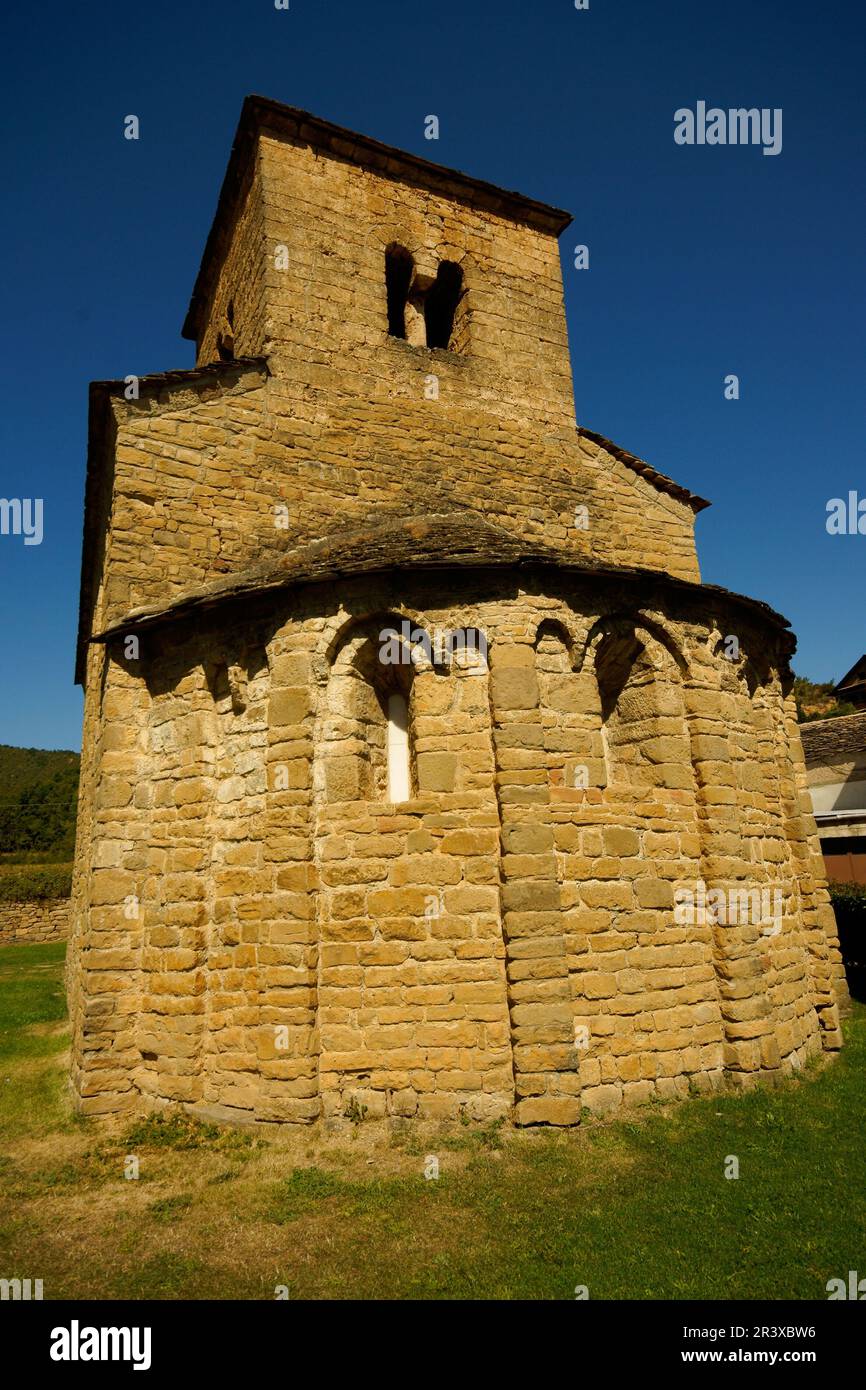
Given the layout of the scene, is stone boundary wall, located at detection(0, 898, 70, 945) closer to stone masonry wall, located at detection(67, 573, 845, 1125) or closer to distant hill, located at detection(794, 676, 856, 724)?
stone masonry wall, located at detection(67, 573, 845, 1125)

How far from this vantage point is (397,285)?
1208 centimetres

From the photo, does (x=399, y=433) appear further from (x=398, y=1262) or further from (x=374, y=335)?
(x=398, y=1262)

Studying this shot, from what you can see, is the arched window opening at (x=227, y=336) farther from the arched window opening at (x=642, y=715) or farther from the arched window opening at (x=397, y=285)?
the arched window opening at (x=642, y=715)

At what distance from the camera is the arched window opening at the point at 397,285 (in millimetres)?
11625

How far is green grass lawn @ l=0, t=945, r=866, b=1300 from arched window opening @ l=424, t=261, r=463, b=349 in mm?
11007

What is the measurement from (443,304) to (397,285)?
0.80 m

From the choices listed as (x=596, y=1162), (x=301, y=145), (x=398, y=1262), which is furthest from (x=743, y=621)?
(x=301, y=145)

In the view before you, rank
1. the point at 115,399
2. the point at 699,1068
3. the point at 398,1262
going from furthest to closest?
the point at 115,399
the point at 699,1068
the point at 398,1262

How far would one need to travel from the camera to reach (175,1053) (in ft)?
22.1

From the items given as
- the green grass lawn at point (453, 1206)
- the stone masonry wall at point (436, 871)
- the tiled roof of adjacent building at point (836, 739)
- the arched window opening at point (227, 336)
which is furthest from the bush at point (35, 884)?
the tiled roof of adjacent building at point (836, 739)

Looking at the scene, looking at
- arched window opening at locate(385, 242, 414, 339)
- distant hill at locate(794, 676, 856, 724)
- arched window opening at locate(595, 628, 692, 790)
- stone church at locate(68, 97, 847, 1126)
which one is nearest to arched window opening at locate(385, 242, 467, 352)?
arched window opening at locate(385, 242, 414, 339)

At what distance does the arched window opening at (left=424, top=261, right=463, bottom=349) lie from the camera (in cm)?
1197

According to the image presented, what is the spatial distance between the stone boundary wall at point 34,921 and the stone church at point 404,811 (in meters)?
19.5

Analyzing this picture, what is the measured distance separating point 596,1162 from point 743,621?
226 inches
